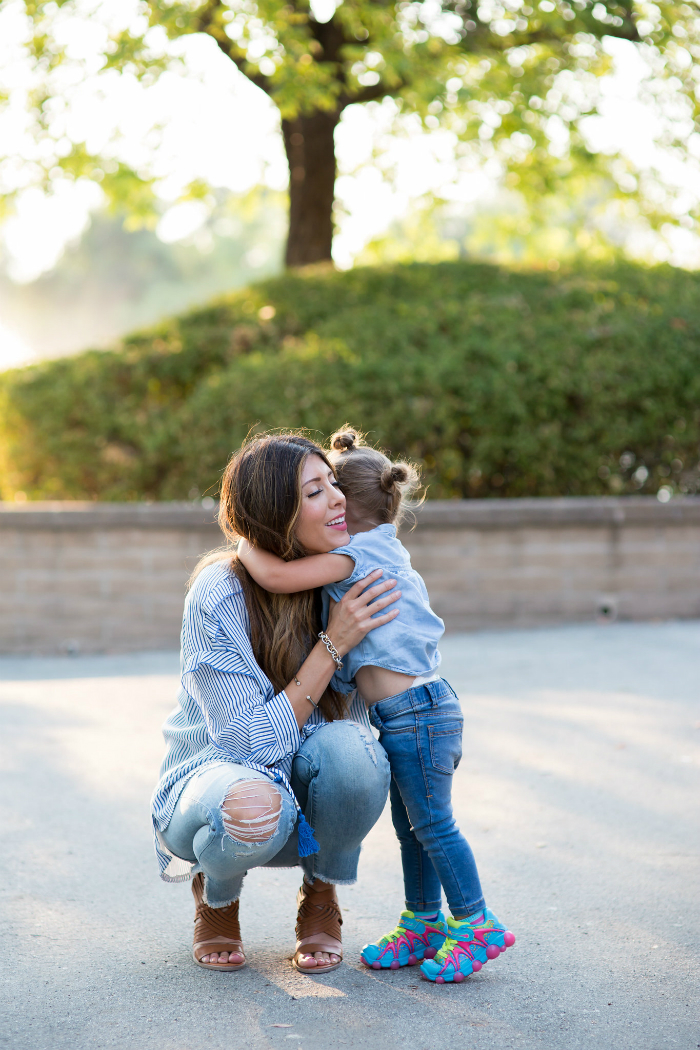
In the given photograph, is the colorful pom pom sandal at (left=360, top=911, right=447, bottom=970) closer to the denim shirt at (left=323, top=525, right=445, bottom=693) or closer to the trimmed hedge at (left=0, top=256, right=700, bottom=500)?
the denim shirt at (left=323, top=525, right=445, bottom=693)

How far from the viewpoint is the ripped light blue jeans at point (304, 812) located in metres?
2.41

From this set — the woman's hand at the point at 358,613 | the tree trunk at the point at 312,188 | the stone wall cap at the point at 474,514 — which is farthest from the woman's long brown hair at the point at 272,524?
the tree trunk at the point at 312,188

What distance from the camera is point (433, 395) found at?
7105 millimetres

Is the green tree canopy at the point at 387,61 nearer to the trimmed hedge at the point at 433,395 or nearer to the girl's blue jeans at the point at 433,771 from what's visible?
the trimmed hedge at the point at 433,395

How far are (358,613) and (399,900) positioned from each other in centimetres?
105

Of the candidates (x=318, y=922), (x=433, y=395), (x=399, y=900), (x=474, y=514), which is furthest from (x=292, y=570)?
(x=433, y=395)

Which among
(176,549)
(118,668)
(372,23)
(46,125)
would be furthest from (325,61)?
(118,668)

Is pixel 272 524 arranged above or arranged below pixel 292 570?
above

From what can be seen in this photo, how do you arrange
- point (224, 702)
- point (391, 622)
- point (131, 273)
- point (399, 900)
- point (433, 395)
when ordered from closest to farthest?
point (224, 702)
point (391, 622)
point (399, 900)
point (433, 395)
point (131, 273)

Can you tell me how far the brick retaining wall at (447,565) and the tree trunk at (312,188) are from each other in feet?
14.0

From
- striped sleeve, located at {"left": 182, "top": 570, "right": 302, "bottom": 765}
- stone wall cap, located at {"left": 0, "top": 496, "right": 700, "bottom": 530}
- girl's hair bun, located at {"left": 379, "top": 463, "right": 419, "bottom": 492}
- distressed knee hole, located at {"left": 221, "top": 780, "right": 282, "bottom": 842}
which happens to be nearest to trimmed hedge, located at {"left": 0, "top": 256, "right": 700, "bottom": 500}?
stone wall cap, located at {"left": 0, "top": 496, "right": 700, "bottom": 530}

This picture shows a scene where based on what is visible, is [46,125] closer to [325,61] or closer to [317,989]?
[325,61]

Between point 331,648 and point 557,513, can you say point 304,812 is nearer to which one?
point 331,648

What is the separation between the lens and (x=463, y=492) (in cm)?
743
